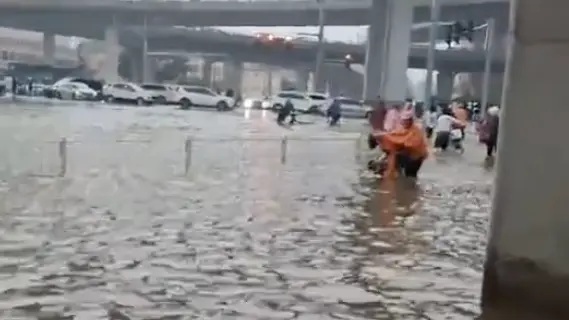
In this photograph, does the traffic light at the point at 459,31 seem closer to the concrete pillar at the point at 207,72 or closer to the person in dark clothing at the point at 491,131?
the person in dark clothing at the point at 491,131

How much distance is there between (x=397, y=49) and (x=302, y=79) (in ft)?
209

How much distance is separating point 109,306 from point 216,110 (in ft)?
200

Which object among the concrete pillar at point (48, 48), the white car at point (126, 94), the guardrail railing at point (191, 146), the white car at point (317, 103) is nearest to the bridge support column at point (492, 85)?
the white car at point (317, 103)

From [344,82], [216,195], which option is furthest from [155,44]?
[216,195]

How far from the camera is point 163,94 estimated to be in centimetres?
7269

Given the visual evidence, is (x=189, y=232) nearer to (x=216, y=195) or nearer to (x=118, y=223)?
(x=118, y=223)

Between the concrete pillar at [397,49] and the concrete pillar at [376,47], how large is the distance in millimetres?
1225

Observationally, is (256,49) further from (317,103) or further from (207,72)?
(317,103)

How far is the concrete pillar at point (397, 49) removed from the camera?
6319 cm

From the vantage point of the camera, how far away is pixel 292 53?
336 ft

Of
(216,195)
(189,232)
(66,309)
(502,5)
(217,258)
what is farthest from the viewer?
(502,5)

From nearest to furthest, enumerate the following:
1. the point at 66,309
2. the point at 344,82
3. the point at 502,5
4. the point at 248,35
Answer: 1. the point at 66,309
2. the point at 502,5
3. the point at 248,35
4. the point at 344,82

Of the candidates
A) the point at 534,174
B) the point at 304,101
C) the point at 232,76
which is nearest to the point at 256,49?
the point at 232,76

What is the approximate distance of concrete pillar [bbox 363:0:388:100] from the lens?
216 ft
